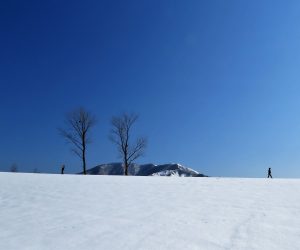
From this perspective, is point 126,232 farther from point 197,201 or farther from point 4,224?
point 197,201

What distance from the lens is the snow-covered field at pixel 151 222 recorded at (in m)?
4.63

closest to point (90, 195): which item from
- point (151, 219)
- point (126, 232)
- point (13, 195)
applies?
point (13, 195)

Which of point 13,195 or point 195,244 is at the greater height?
point 13,195

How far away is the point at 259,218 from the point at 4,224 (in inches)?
205

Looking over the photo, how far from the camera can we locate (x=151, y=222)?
5.86 m

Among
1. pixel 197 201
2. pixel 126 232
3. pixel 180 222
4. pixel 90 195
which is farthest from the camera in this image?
pixel 90 195

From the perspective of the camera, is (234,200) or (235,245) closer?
(235,245)

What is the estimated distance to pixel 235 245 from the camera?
4.41m

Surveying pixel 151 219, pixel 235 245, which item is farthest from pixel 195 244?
pixel 151 219

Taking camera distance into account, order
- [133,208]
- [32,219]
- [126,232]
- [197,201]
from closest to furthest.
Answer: [126,232], [32,219], [133,208], [197,201]

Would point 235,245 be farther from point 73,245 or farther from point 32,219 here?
point 32,219

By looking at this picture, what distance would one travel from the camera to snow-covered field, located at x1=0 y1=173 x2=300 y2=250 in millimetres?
4632

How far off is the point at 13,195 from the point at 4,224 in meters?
3.95

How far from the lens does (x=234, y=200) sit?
820 cm
